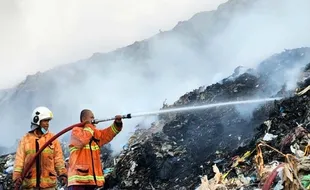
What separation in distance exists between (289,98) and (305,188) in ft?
15.1

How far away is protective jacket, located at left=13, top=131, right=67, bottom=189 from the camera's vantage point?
496cm

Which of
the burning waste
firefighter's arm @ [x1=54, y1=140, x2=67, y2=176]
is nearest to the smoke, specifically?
the burning waste

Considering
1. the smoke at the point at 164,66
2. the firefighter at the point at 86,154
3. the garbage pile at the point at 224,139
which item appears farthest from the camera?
the smoke at the point at 164,66

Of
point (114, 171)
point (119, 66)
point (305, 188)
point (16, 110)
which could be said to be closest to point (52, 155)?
point (305, 188)

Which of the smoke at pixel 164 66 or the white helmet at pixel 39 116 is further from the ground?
the smoke at pixel 164 66

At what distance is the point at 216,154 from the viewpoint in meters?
7.89

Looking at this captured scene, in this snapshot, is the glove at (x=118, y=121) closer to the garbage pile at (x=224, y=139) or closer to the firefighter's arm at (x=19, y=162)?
the firefighter's arm at (x=19, y=162)

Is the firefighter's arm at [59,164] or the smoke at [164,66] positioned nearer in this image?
the firefighter's arm at [59,164]

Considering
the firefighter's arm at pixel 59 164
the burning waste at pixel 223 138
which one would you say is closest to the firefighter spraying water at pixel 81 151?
the firefighter's arm at pixel 59 164

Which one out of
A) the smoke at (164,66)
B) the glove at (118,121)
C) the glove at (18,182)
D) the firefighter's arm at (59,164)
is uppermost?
the smoke at (164,66)

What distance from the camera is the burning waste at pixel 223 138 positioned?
630cm

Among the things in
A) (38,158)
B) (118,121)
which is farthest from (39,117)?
(118,121)

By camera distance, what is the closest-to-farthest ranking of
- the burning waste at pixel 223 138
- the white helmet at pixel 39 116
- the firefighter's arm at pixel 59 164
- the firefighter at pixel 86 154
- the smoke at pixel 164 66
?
the firefighter at pixel 86 154
the white helmet at pixel 39 116
the firefighter's arm at pixel 59 164
the burning waste at pixel 223 138
the smoke at pixel 164 66

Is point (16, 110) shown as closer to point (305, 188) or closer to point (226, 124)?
point (226, 124)
